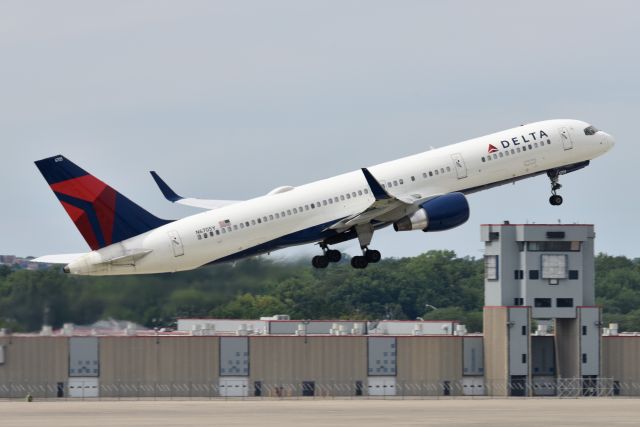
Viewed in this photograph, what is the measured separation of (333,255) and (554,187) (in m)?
14.4

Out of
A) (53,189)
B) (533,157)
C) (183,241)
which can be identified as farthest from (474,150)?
(53,189)

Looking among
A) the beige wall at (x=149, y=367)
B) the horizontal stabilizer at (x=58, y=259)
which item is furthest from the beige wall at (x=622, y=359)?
the horizontal stabilizer at (x=58, y=259)

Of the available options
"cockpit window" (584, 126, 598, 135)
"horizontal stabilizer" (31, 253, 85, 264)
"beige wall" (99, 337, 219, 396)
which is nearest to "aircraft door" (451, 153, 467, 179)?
"cockpit window" (584, 126, 598, 135)

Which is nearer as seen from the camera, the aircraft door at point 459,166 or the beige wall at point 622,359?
the aircraft door at point 459,166

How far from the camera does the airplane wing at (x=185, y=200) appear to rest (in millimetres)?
90938

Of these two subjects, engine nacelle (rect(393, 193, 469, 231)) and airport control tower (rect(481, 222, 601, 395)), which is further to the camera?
airport control tower (rect(481, 222, 601, 395))

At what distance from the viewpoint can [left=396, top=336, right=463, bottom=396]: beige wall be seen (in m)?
129

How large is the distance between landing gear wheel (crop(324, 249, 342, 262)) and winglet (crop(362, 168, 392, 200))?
6053 mm

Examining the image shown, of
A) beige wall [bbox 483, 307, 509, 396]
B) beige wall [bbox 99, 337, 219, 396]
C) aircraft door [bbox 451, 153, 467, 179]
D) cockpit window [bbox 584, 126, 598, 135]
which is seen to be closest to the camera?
aircraft door [bbox 451, 153, 467, 179]

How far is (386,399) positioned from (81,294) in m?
33.2

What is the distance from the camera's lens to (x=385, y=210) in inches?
3442

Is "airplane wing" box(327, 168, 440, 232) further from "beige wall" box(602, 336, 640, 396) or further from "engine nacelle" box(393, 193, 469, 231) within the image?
"beige wall" box(602, 336, 640, 396)

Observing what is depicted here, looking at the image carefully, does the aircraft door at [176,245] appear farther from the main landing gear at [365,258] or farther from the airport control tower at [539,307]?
the airport control tower at [539,307]

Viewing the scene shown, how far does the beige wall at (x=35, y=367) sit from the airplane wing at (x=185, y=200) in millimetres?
27607
